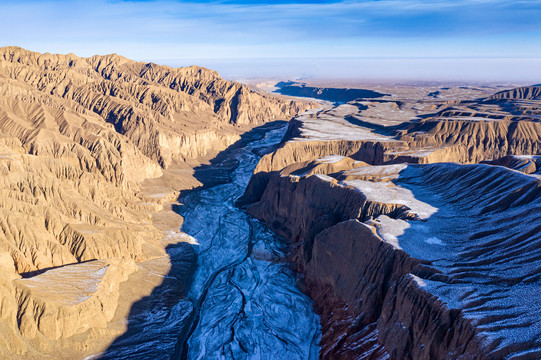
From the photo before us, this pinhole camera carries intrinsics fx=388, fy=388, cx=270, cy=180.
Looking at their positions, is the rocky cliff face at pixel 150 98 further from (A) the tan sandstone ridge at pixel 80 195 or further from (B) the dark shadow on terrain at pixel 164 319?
(B) the dark shadow on terrain at pixel 164 319

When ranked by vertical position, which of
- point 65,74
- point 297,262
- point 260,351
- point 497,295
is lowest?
point 260,351

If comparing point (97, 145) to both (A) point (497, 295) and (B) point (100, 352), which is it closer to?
(B) point (100, 352)

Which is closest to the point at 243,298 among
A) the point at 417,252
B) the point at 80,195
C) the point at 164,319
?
the point at 164,319

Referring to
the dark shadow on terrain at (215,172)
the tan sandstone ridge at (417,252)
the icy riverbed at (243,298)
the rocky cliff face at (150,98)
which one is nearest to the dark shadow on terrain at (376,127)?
the dark shadow on terrain at (215,172)

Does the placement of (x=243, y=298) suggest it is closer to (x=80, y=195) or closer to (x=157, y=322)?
(x=157, y=322)

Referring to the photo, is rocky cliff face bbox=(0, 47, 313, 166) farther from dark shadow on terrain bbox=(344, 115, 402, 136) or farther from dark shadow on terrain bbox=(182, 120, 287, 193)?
dark shadow on terrain bbox=(344, 115, 402, 136)

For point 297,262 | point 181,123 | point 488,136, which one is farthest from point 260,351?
point 181,123
